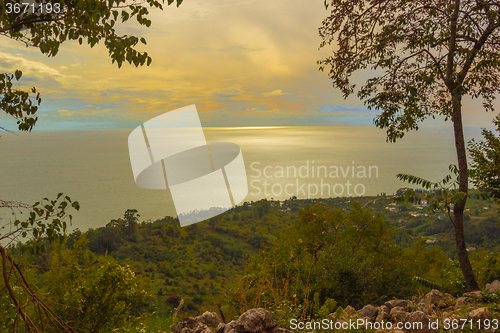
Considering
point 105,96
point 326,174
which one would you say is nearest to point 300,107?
point 326,174

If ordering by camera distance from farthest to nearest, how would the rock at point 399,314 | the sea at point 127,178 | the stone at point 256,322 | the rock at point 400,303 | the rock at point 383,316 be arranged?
the sea at point 127,178, the rock at point 400,303, the rock at point 383,316, the rock at point 399,314, the stone at point 256,322

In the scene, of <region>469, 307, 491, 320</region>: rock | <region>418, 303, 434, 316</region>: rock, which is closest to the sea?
<region>418, 303, 434, 316</region>: rock

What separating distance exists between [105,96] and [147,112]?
1285 cm

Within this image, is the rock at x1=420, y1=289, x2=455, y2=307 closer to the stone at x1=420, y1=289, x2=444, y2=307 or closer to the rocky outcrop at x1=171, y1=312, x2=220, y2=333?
the stone at x1=420, y1=289, x2=444, y2=307

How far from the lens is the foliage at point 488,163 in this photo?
5831 millimetres

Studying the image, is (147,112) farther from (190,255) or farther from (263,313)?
(263,313)

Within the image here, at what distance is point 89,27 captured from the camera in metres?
2.26

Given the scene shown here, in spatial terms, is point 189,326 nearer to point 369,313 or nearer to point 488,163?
point 369,313

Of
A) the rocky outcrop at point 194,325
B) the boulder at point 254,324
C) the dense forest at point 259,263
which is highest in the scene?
the boulder at point 254,324

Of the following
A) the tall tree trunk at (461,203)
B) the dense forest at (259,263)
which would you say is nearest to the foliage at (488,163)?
the tall tree trunk at (461,203)

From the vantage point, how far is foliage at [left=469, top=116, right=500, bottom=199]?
5.83 meters

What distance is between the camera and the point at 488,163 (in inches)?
238

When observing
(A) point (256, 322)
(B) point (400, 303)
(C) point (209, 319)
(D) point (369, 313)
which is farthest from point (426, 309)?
(C) point (209, 319)

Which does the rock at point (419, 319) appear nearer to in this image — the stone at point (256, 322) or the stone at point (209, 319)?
the stone at point (256, 322)
